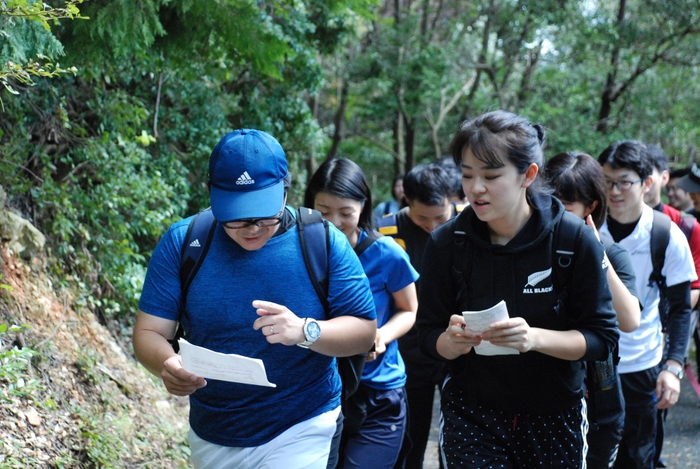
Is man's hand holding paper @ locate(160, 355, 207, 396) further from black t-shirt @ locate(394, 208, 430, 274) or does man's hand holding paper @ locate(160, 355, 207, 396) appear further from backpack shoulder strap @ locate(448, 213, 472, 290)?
black t-shirt @ locate(394, 208, 430, 274)

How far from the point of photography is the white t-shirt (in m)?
4.79

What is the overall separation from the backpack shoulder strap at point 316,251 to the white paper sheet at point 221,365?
19.5 inches

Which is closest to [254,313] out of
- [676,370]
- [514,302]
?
[514,302]

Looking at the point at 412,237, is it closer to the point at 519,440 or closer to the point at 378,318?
the point at 378,318

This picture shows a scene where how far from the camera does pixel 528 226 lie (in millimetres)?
3199

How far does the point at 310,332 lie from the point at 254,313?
27cm

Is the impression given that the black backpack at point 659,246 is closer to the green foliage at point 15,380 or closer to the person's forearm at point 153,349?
the person's forearm at point 153,349

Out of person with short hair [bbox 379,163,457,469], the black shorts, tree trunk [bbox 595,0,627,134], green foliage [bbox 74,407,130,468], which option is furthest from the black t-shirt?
tree trunk [bbox 595,0,627,134]

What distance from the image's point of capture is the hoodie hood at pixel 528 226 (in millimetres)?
3119

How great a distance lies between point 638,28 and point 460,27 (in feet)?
19.0

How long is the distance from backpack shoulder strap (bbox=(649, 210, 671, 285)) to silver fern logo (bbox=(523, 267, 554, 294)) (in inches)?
80.2

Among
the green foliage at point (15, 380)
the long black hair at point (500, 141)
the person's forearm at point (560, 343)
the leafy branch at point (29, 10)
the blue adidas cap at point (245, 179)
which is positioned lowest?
the green foliage at point (15, 380)

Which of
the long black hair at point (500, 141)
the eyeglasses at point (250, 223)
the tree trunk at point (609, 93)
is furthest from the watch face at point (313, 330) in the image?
the tree trunk at point (609, 93)

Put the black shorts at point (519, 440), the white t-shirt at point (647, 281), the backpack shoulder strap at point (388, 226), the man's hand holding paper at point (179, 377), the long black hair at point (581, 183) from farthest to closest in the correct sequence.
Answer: the backpack shoulder strap at point (388, 226), the white t-shirt at point (647, 281), the long black hair at point (581, 183), the black shorts at point (519, 440), the man's hand holding paper at point (179, 377)
